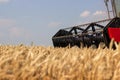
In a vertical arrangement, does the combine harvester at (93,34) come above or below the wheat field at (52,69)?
below

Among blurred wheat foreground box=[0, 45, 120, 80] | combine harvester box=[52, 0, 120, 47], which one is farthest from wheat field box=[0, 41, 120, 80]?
combine harvester box=[52, 0, 120, 47]

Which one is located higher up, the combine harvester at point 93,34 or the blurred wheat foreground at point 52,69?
the blurred wheat foreground at point 52,69

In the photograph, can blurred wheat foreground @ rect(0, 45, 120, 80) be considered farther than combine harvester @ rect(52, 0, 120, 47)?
No

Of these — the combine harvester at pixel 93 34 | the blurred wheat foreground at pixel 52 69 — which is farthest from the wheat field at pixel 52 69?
the combine harvester at pixel 93 34

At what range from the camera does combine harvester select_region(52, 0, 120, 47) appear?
1032cm

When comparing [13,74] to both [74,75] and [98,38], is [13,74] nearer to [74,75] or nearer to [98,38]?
[74,75]

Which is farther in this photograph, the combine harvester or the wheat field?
the combine harvester

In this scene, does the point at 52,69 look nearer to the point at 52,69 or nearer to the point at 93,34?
the point at 52,69

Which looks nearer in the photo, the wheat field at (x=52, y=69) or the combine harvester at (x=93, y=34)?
the wheat field at (x=52, y=69)

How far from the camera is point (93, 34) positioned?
443 inches

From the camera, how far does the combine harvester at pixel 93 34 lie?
10.3m

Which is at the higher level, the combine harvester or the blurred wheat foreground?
the blurred wheat foreground

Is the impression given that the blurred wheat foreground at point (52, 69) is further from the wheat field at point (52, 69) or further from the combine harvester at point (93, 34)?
the combine harvester at point (93, 34)

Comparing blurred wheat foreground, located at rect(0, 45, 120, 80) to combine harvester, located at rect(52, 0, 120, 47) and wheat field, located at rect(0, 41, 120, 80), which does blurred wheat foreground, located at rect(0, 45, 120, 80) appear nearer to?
wheat field, located at rect(0, 41, 120, 80)
